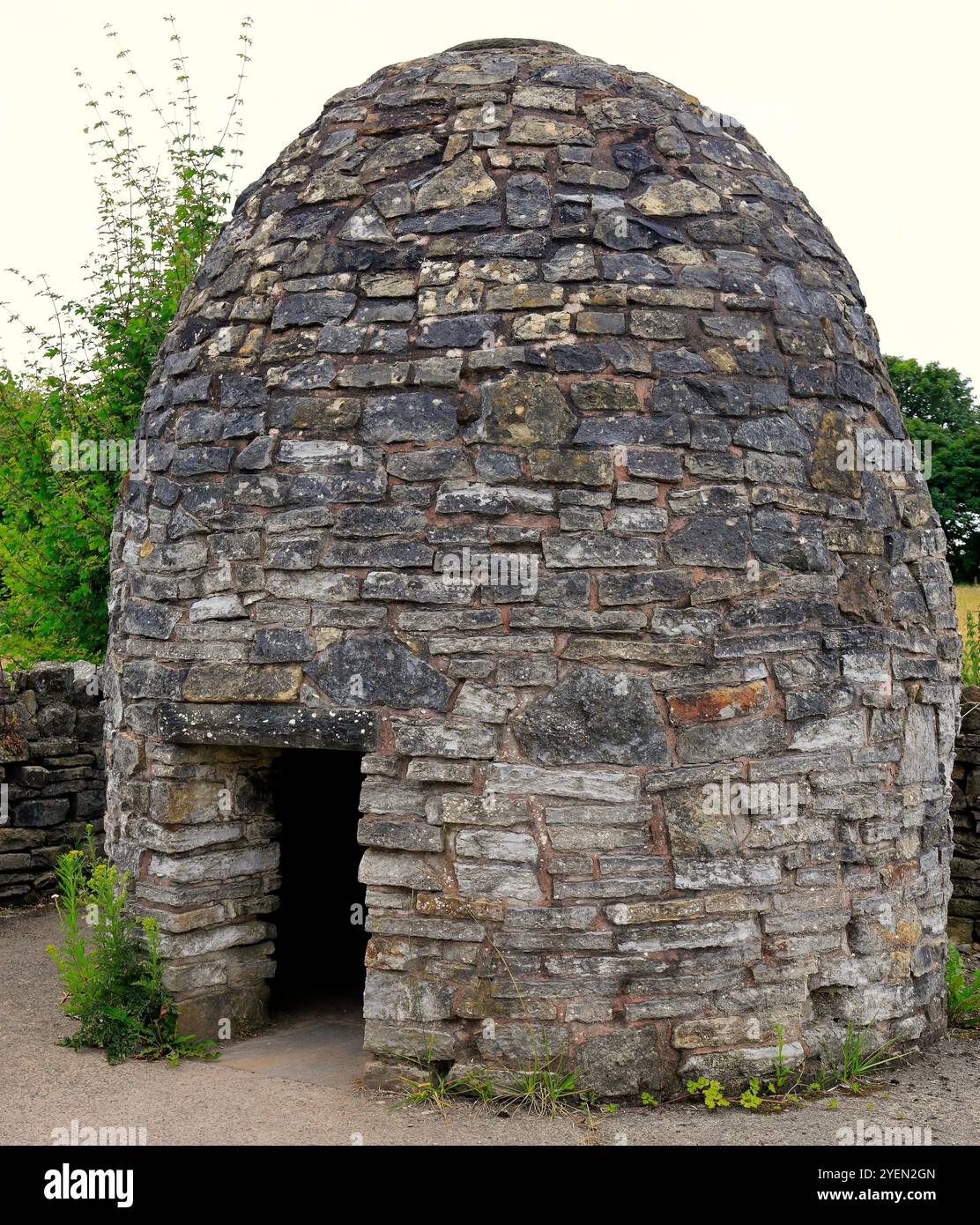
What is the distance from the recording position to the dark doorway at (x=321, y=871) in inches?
269

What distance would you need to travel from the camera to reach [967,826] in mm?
7621

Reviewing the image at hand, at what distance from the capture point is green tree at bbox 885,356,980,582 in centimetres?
1982

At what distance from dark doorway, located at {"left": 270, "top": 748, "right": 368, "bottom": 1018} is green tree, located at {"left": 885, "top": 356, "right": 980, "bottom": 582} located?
1315 cm

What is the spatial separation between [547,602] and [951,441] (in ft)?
68.5

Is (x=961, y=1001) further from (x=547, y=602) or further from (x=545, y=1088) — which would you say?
(x=547, y=602)

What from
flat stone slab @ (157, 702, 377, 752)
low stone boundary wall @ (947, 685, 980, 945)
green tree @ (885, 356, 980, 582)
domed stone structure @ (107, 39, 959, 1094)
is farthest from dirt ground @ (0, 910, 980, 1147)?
green tree @ (885, 356, 980, 582)

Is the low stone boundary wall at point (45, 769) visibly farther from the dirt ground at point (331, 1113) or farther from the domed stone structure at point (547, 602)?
the domed stone structure at point (547, 602)

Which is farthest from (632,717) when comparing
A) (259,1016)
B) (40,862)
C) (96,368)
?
(96,368)

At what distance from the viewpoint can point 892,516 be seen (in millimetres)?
5539

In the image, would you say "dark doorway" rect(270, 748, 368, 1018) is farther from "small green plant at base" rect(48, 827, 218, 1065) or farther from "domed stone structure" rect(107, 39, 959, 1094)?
"small green plant at base" rect(48, 827, 218, 1065)

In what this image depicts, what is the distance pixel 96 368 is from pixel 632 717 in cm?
659

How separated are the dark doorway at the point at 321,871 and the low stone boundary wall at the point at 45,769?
2486 millimetres

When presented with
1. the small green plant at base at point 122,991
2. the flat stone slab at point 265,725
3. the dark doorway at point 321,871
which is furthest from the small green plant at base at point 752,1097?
the dark doorway at point 321,871
